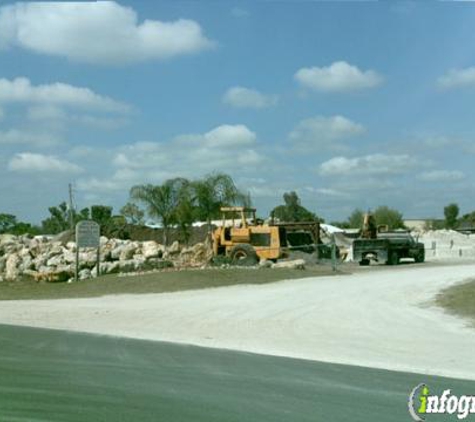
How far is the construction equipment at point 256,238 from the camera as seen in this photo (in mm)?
42812

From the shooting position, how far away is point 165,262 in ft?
137

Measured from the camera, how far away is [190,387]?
35.3 ft

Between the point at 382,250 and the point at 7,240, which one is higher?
the point at 7,240

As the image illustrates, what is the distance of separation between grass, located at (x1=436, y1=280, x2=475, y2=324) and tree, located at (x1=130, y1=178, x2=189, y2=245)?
38.9 meters

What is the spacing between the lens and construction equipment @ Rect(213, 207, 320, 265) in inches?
1686

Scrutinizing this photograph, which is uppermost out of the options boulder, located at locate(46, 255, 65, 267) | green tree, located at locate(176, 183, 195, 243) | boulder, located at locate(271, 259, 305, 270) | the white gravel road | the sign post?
green tree, located at locate(176, 183, 195, 243)

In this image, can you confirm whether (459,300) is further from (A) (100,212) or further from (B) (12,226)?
(B) (12,226)

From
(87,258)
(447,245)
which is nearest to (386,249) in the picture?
(87,258)

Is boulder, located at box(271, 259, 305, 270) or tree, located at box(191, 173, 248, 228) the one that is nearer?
boulder, located at box(271, 259, 305, 270)

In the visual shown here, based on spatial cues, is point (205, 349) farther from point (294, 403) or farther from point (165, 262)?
point (165, 262)

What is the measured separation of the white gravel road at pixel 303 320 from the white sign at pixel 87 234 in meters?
9.79

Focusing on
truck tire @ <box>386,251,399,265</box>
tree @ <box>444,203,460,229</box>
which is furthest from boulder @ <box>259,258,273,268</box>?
tree @ <box>444,203,460,229</box>

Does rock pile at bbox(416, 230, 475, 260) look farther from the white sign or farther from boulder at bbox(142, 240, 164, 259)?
the white sign

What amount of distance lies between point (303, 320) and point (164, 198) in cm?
4656
